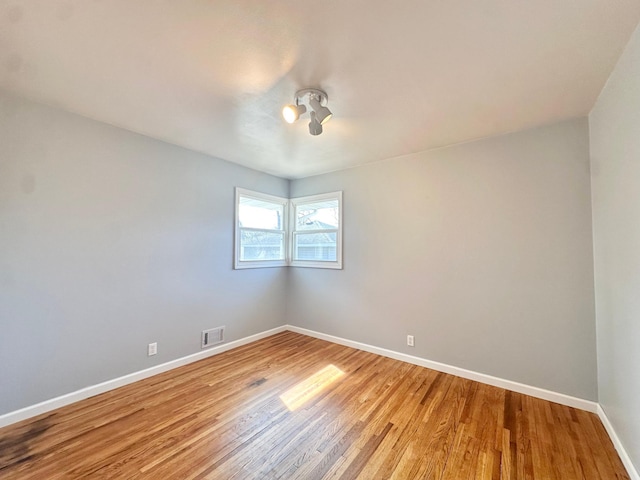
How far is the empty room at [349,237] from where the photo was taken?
1.49m

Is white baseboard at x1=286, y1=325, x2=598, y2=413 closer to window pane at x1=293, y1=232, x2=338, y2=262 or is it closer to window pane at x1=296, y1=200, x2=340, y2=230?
window pane at x1=293, y1=232, x2=338, y2=262

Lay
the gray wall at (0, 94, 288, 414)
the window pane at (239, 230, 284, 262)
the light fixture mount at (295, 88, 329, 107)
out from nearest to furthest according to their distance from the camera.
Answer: the light fixture mount at (295, 88, 329, 107) < the gray wall at (0, 94, 288, 414) < the window pane at (239, 230, 284, 262)

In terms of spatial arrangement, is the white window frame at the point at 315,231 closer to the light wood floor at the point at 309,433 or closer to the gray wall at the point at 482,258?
the gray wall at the point at 482,258

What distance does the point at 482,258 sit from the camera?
268 centimetres

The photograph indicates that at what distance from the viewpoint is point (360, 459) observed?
65.6 inches

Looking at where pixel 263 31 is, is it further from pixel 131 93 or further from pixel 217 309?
pixel 217 309

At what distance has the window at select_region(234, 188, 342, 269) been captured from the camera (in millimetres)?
3750

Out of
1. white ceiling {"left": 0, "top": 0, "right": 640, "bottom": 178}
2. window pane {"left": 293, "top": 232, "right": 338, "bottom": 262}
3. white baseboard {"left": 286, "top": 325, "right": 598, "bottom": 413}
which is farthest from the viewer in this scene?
window pane {"left": 293, "top": 232, "right": 338, "bottom": 262}

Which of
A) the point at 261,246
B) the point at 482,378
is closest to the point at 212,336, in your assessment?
the point at 261,246

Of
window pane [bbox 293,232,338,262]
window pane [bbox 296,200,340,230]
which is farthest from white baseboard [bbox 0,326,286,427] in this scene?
window pane [bbox 296,200,340,230]

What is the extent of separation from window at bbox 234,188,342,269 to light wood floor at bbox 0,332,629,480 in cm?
165

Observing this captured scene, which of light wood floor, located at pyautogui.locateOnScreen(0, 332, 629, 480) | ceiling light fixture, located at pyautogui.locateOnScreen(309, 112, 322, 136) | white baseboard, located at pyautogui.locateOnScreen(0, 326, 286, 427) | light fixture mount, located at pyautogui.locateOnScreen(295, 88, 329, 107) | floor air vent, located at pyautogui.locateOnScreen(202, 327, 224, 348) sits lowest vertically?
light wood floor, located at pyautogui.locateOnScreen(0, 332, 629, 480)

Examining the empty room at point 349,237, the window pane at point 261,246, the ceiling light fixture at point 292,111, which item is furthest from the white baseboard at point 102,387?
the ceiling light fixture at point 292,111

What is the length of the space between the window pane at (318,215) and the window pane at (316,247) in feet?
0.42
